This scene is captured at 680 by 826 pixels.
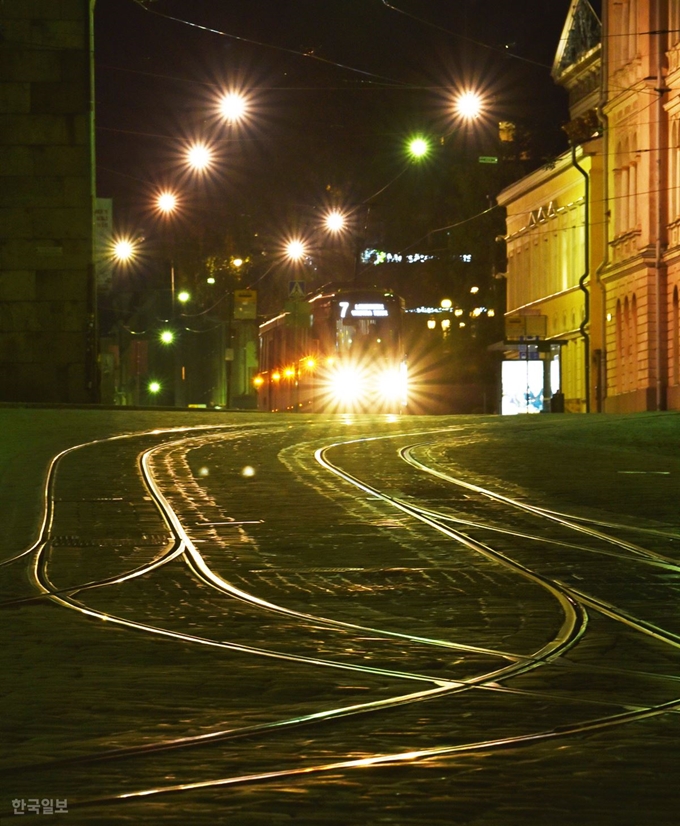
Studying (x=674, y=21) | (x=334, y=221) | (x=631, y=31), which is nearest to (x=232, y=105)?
(x=334, y=221)

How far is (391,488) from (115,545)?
467 cm

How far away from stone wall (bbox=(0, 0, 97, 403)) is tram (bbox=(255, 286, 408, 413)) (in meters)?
8.61

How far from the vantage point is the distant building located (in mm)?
47125

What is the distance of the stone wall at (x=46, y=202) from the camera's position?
33.1 meters

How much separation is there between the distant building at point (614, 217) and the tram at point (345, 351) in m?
8.57

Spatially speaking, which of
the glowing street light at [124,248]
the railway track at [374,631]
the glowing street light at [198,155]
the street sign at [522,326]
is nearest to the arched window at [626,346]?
the street sign at [522,326]

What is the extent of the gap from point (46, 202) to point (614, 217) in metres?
23.7

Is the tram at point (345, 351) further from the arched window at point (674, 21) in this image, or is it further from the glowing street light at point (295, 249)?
the arched window at point (674, 21)

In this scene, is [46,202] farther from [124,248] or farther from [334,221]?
[124,248]

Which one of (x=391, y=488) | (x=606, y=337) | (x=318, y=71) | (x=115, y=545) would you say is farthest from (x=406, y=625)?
(x=606, y=337)

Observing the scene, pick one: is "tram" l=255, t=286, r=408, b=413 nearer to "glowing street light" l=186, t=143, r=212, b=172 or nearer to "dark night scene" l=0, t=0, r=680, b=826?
"dark night scene" l=0, t=0, r=680, b=826

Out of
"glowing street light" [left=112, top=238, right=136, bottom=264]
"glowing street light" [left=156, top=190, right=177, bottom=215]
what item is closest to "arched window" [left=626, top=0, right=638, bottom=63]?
"glowing street light" [left=156, top=190, right=177, bottom=215]

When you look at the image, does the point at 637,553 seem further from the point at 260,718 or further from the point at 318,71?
the point at 318,71

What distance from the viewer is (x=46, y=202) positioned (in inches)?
1324
